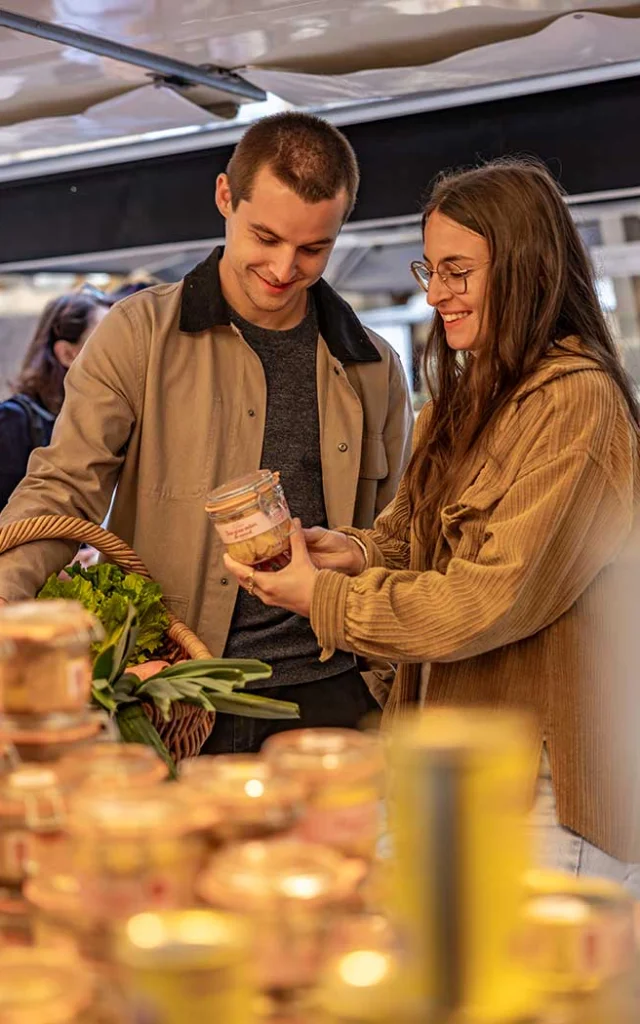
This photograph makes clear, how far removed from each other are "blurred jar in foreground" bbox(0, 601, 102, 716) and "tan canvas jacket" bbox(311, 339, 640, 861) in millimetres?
977

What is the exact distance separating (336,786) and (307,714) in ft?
5.70

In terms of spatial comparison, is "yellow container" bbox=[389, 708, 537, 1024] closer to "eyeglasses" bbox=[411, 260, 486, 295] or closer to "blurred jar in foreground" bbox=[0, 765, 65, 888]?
"blurred jar in foreground" bbox=[0, 765, 65, 888]

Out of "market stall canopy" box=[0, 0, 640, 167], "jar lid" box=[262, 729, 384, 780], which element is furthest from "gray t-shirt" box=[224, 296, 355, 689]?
"jar lid" box=[262, 729, 384, 780]

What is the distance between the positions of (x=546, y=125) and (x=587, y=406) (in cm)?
260

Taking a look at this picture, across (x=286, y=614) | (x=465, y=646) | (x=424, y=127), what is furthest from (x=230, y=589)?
(x=424, y=127)

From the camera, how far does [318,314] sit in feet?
9.34

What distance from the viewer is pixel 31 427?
4.53 m

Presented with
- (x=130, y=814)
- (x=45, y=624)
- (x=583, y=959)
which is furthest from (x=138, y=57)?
(x=583, y=959)

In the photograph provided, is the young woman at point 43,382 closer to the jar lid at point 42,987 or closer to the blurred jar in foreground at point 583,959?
the jar lid at point 42,987

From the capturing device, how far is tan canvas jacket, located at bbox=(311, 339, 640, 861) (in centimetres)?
192

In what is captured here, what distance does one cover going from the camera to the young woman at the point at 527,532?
1930 mm

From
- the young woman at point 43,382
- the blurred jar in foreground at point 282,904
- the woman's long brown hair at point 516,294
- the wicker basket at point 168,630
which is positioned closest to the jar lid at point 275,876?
the blurred jar in foreground at point 282,904

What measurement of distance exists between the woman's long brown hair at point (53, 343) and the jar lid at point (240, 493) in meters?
2.90

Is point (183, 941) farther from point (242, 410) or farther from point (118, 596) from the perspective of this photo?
point (242, 410)
